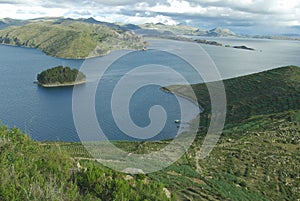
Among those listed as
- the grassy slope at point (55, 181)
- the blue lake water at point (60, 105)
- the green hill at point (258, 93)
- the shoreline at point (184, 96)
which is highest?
the grassy slope at point (55, 181)

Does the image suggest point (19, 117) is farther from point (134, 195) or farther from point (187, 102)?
point (134, 195)

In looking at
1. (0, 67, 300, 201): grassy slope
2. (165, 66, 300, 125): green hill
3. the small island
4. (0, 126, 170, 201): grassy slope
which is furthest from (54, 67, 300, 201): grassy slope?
the small island

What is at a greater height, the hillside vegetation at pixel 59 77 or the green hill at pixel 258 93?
the green hill at pixel 258 93

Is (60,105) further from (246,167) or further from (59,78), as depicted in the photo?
(246,167)

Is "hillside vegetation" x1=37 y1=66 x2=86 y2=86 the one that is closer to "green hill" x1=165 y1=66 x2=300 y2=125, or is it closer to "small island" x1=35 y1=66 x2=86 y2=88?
"small island" x1=35 y1=66 x2=86 y2=88

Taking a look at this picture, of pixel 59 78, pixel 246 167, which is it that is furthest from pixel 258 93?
pixel 59 78

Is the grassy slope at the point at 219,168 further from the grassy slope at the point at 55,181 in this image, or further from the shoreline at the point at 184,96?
the shoreline at the point at 184,96

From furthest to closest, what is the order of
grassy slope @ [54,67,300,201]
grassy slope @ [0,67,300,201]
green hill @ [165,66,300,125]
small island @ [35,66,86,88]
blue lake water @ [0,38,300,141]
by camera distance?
small island @ [35,66,86,88]
green hill @ [165,66,300,125]
blue lake water @ [0,38,300,141]
grassy slope @ [54,67,300,201]
grassy slope @ [0,67,300,201]

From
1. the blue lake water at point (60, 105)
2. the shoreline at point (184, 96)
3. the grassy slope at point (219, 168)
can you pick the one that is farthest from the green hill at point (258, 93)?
the grassy slope at point (219, 168)

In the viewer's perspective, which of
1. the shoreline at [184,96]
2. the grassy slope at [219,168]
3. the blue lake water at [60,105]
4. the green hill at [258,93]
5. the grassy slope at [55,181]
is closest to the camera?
the grassy slope at [55,181]
